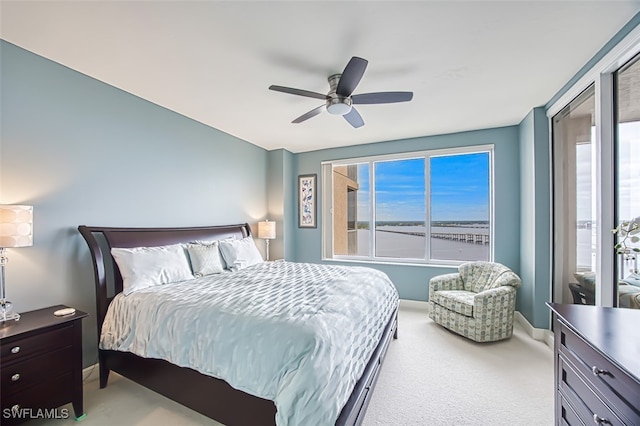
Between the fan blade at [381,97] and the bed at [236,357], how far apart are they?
1680 mm

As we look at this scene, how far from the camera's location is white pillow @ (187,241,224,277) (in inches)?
118

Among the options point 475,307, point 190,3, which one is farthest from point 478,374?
point 190,3

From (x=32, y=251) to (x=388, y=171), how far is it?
15.2ft

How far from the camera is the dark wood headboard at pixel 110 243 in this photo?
2.38 metres

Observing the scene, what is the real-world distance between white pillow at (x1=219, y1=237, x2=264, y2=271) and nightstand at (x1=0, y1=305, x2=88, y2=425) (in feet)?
4.83

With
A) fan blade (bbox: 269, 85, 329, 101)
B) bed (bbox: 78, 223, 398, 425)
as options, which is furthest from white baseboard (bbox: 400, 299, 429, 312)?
fan blade (bbox: 269, 85, 329, 101)

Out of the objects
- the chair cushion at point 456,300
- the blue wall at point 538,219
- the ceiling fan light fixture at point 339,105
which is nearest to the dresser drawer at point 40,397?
the ceiling fan light fixture at point 339,105

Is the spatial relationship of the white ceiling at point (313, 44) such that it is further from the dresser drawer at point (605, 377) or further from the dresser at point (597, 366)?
the dresser drawer at point (605, 377)

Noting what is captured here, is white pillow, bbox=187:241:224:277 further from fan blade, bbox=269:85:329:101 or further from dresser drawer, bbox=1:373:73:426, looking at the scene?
fan blade, bbox=269:85:329:101

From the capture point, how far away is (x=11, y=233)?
6.03ft

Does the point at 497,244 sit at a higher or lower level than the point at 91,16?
lower

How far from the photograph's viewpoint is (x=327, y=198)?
17.5 feet

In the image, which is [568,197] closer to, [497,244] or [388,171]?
[497,244]

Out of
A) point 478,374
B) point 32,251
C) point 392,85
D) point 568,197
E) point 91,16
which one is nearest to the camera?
point 91,16
